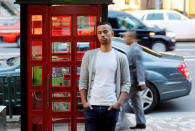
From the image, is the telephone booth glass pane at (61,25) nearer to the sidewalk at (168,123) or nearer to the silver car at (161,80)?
the sidewalk at (168,123)

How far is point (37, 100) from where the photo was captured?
16.3ft

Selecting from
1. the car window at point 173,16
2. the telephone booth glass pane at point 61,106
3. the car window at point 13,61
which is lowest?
the telephone booth glass pane at point 61,106

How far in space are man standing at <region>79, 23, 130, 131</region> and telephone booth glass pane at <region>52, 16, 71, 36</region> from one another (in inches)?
31.2

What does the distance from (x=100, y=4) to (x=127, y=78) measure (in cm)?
97

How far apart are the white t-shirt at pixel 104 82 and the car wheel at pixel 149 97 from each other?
4110 millimetres

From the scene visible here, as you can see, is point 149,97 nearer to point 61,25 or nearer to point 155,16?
point 61,25

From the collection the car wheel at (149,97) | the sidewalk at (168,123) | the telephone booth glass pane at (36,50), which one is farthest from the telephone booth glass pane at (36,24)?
the car wheel at (149,97)

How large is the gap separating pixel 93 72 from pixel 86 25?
902 millimetres

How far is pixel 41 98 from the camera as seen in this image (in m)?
4.95

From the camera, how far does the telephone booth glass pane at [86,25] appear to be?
15.7 ft

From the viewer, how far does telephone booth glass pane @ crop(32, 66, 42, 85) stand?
489 cm

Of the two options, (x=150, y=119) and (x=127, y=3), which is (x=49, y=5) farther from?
(x=127, y=3)

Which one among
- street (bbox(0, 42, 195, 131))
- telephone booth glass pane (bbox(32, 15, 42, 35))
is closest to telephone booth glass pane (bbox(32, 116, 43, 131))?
telephone booth glass pane (bbox(32, 15, 42, 35))

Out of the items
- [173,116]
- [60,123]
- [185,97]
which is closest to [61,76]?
[60,123]
